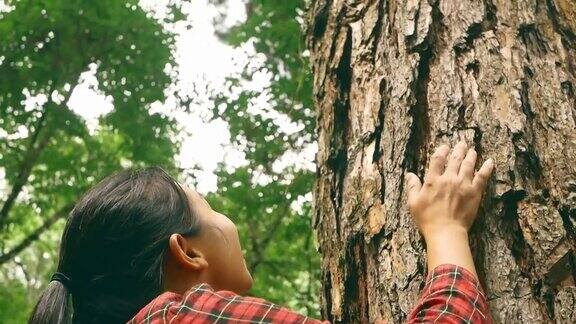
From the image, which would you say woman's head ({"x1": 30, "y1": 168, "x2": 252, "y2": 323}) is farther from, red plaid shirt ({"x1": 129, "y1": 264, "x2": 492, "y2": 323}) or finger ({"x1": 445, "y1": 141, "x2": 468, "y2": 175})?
finger ({"x1": 445, "y1": 141, "x2": 468, "y2": 175})

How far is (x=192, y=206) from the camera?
195 cm

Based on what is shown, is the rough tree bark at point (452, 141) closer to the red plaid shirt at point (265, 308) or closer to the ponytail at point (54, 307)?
the red plaid shirt at point (265, 308)

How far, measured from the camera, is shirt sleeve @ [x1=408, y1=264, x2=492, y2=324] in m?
1.54

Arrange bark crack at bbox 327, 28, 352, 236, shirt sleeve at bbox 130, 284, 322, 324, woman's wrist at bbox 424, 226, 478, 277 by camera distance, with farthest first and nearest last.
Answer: bark crack at bbox 327, 28, 352, 236
woman's wrist at bbox 424, 226, 478, 277
shirt sleeve at bbox 130, 284, 322, 324

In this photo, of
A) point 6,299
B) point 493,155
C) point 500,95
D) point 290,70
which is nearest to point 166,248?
point 493,155

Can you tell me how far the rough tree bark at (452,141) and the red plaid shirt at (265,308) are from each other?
139mm

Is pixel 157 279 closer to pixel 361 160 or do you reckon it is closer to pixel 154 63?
pixel 361 160

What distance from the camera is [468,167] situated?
1803 mm

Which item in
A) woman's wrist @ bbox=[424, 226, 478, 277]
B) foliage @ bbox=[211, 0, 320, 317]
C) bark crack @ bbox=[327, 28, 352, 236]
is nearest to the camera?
woman's wrist @ bbox=[424, 226, 478, 277]

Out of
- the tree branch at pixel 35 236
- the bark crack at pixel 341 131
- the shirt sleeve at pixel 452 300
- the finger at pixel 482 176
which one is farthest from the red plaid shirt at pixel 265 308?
the tree branch at pixel 35 236

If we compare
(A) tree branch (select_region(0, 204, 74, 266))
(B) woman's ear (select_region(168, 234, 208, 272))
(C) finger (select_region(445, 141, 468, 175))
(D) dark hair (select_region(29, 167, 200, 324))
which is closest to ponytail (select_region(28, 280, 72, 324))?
(D) dark hair (select_region(29, 167, 200, 324))

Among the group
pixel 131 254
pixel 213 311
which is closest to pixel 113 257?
pixel 131 254

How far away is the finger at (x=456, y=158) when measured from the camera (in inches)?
71.6

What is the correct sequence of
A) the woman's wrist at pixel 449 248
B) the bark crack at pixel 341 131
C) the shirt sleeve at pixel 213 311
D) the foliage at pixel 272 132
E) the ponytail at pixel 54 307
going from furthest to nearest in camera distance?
the foliage at pixel 272 132
the bark crack at pixel 341 131
the ponytail at pixel 54 307
the woman's wrist at pixel 449 248
the shirt sleeve at pixel 213 311
